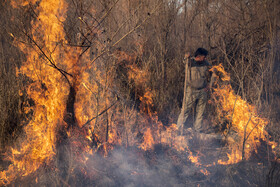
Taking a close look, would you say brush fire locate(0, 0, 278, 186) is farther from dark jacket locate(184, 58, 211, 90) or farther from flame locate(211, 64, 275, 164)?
dark jacket locate(184, 58, 211, 90)

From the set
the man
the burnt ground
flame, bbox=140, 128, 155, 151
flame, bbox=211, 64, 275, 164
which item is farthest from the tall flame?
flame, bbox=211, 64, 275, 164

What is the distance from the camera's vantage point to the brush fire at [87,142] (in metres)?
3.11

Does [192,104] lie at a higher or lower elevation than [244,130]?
higher

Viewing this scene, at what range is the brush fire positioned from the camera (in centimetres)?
311

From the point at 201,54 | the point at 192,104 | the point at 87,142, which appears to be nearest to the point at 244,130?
the point at 192,104

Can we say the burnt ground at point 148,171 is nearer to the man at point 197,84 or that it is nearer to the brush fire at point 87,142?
the brush fire at point 87,142

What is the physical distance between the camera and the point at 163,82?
5480 millimetres

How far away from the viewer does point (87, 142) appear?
3.79 m

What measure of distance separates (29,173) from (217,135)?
391 centimetres

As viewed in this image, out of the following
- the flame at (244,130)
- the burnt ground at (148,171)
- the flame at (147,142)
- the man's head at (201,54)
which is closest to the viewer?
the burnt ground at (148,171)

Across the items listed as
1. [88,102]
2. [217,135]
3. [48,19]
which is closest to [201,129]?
[217,135]

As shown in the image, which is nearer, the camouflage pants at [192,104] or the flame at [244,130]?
the flame at [244,130]

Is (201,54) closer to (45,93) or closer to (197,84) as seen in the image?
(197,84)

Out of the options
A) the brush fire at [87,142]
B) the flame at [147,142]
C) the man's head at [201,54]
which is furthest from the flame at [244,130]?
the flame at [147,142]
